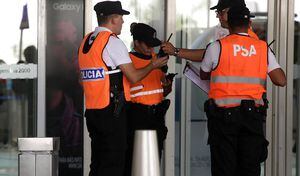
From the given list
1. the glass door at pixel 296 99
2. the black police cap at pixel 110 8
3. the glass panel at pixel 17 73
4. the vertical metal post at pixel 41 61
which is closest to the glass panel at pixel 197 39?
the glass door at pixel 296 99

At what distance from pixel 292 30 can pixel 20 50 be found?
2.70m

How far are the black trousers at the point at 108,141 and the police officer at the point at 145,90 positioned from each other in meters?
0.60

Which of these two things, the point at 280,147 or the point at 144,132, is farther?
the point at 280,147

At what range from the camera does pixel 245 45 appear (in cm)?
591

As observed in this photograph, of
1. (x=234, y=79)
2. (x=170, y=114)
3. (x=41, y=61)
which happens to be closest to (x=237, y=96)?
(x=234, y=79)

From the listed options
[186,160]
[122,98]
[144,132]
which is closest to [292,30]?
[186,160]

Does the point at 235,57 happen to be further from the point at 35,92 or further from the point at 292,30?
the point at 35,92

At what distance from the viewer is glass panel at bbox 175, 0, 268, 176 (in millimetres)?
7770

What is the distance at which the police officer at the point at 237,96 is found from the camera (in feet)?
19.3

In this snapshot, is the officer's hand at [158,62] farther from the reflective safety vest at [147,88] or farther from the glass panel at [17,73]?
the glass panel at [17,73]

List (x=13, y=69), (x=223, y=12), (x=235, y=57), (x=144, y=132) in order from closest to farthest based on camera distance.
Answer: (x=144, y=132), (x=235, y=57), (x=223, y=12), (x=13, y=69)

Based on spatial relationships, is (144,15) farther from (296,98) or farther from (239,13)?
(239,13)

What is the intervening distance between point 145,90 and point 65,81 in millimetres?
1288

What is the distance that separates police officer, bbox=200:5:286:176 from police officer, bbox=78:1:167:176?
48cm
